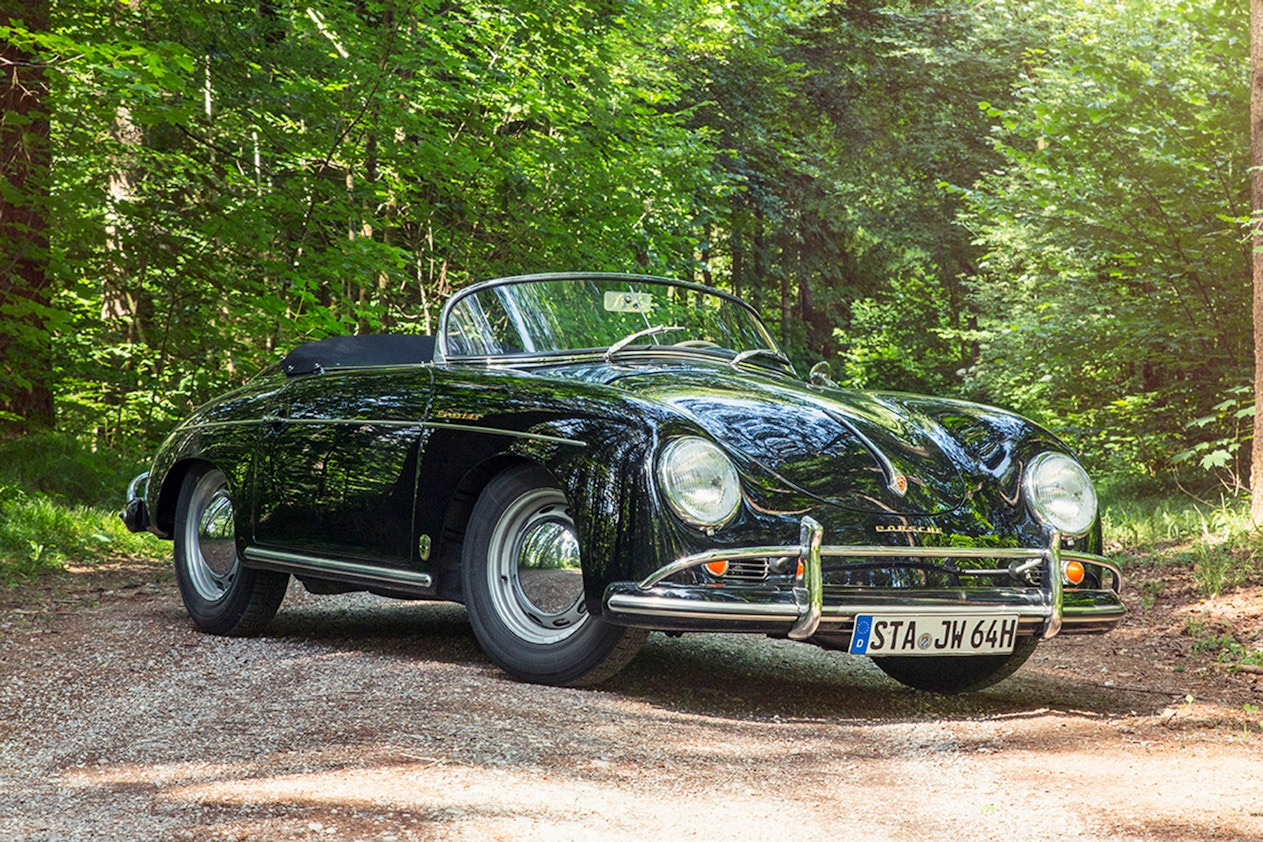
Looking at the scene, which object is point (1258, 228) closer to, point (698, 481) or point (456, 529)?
point (698, 481)

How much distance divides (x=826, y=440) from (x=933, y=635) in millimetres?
729

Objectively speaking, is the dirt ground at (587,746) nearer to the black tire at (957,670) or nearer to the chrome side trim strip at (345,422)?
the black tire at (957,670)

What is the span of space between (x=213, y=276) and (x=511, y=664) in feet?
26.6

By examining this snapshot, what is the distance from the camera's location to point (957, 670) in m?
5.10

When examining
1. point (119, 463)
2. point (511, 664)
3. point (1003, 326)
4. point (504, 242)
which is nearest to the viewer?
point (511, 664)

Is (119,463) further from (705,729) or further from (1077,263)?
(1077,263)

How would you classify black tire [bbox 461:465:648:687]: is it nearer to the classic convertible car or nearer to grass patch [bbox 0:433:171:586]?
the classic convertible car

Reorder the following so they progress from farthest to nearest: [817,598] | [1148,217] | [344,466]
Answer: [1148,217] → [344,466] → [817,598]

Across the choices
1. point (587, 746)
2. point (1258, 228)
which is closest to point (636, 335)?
point (587, 746)

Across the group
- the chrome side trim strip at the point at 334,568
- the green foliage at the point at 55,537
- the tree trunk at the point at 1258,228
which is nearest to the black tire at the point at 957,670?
the chrome side trim strip at the point at 334,568

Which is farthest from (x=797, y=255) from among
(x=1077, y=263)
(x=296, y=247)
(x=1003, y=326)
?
(x=296, y=247)

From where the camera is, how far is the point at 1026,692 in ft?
17.0

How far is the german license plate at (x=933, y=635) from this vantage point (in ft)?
13.4

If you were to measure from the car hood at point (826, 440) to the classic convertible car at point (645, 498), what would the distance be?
1cm
